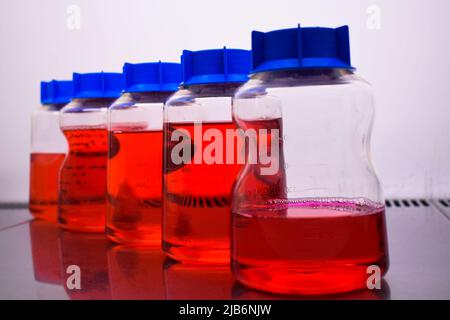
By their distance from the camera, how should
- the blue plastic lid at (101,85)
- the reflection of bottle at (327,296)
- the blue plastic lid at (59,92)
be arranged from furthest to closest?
1. the blue plastic lid at (59,92)
2. the blue plastic lid at (101,85)
3. the reflection of bottle at (327,296)

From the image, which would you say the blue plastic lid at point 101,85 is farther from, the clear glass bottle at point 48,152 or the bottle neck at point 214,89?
the bottle neck at point 214,89

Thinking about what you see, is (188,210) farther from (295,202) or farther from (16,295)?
(16,295)

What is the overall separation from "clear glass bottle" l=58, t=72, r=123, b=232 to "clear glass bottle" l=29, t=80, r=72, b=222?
153 millimetres

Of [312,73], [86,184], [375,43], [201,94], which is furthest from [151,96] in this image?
[375,43]

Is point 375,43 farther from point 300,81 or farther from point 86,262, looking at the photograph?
point 86,262

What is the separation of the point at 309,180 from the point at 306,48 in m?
0.25

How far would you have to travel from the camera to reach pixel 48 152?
151cm

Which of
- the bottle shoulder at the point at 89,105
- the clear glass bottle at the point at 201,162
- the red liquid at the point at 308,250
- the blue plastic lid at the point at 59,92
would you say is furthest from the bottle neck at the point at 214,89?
the blue plastic lid at the point at 59,92

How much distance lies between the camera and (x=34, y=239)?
3.64ft

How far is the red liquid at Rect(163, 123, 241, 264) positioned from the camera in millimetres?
821

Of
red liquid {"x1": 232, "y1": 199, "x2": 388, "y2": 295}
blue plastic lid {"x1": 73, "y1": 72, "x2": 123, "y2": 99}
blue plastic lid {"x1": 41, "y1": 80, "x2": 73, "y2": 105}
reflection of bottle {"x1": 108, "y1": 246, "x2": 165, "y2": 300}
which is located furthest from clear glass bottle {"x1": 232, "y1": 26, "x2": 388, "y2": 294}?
blue plastic lid {"x1": 41, "y1": 80, "x2": 73, "y2": 105}

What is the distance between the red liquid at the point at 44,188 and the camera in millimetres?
Result: 1392

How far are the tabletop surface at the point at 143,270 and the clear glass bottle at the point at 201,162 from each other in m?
0.04
